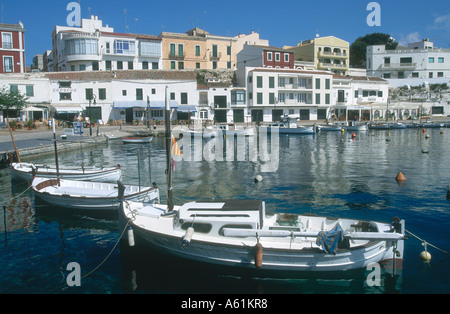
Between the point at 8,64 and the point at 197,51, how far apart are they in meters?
31.8

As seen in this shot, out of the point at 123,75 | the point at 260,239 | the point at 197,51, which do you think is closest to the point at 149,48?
the point at 123,75

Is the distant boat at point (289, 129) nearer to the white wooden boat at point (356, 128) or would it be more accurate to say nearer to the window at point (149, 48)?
the white wooden boat at point (356, 128)

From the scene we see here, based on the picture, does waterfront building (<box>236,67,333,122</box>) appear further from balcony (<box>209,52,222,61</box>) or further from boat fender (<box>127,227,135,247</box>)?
boat fender (<box>127,227,135,247</box>)

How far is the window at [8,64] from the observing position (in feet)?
188

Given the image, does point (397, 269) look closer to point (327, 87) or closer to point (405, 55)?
point (327, 87)

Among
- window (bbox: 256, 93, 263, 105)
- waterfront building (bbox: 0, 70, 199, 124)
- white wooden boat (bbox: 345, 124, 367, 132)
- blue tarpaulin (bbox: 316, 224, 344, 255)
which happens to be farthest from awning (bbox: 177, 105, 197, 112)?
blue tarpaulin (bbox: 316, 224, 344, 255)

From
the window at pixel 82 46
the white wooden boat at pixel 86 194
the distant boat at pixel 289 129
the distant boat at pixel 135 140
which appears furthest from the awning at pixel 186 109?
the white wooden boat at pixel 86 194

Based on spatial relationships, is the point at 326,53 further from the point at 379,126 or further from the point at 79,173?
the point at 79,173

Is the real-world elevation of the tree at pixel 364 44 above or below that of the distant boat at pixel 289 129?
above

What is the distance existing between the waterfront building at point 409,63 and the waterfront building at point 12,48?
73.8 metres

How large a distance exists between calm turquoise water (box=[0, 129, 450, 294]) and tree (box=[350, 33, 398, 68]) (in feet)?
231

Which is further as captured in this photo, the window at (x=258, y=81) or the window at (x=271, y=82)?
the window at (x=271, y=82)
